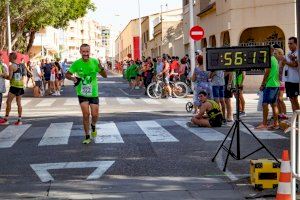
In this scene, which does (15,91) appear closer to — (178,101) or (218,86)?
(218,86)

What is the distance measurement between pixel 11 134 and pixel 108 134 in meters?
2.23

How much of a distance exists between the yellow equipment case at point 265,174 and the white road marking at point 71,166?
2179 millimetres

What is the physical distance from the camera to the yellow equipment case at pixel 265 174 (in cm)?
694

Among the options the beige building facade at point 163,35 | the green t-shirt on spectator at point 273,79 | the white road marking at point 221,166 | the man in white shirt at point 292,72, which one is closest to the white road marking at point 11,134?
the white road marking at point 221,166

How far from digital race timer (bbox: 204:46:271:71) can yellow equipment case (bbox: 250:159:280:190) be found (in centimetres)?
192

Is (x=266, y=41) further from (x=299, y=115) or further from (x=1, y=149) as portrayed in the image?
(x=299, y=115)

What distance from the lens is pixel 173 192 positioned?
276 inches

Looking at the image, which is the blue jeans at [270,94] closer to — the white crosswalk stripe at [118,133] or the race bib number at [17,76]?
the white crosswalk stripe at [118,133]

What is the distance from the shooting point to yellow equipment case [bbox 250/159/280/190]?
6938 millimetres

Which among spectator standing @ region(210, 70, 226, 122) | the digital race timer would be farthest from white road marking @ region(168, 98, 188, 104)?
the digital race timer

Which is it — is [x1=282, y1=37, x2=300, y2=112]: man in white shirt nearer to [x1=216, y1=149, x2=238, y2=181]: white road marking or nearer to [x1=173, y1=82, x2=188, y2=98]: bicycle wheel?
[x1=216, y1=149, x2=238, y2=181]: white road marking

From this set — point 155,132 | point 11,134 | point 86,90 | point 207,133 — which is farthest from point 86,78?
point 11,134

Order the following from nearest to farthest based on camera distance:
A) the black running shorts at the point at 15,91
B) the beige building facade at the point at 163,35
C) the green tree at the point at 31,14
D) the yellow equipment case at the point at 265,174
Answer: the yellow equipment case at the point at 265,174
the black running shorts at the point at 15,91
the green tree at the point at 31,14
the beige building facade at the point at 163,35

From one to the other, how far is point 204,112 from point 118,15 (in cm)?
8555
